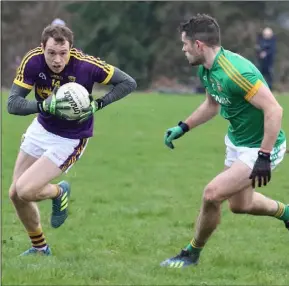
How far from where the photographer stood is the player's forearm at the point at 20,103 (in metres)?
6.35

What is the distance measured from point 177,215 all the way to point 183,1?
35316mm

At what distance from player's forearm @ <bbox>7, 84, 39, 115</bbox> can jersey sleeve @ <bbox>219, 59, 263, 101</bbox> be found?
1.62m

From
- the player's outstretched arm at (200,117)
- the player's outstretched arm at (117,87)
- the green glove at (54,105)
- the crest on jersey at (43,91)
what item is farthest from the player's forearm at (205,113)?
the crest on jersey at (43,91)

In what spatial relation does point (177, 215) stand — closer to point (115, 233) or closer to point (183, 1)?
point (115, 233)

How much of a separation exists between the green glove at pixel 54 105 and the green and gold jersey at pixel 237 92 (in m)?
1.14

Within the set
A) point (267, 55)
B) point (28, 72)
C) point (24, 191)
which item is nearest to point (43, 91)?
point (28, 72)

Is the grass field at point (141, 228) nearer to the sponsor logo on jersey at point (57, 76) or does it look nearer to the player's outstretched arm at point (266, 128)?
the player's outstretched arm at point (266, 128)

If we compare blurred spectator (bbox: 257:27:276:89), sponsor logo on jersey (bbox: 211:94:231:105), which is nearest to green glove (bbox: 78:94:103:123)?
sponsor logo on jersey (bbox: 211:94:231:105)

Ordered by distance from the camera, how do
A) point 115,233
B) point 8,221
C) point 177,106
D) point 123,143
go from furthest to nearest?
point 177,106 < point 123,143 < point 8,221 < point 115,233

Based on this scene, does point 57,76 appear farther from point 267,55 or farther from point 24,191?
point 267,55

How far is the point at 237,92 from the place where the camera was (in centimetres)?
593

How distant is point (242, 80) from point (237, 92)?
0.13 m

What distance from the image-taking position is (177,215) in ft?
29.0

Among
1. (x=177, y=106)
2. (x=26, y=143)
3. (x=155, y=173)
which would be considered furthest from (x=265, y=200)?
(x=177, y=106)
